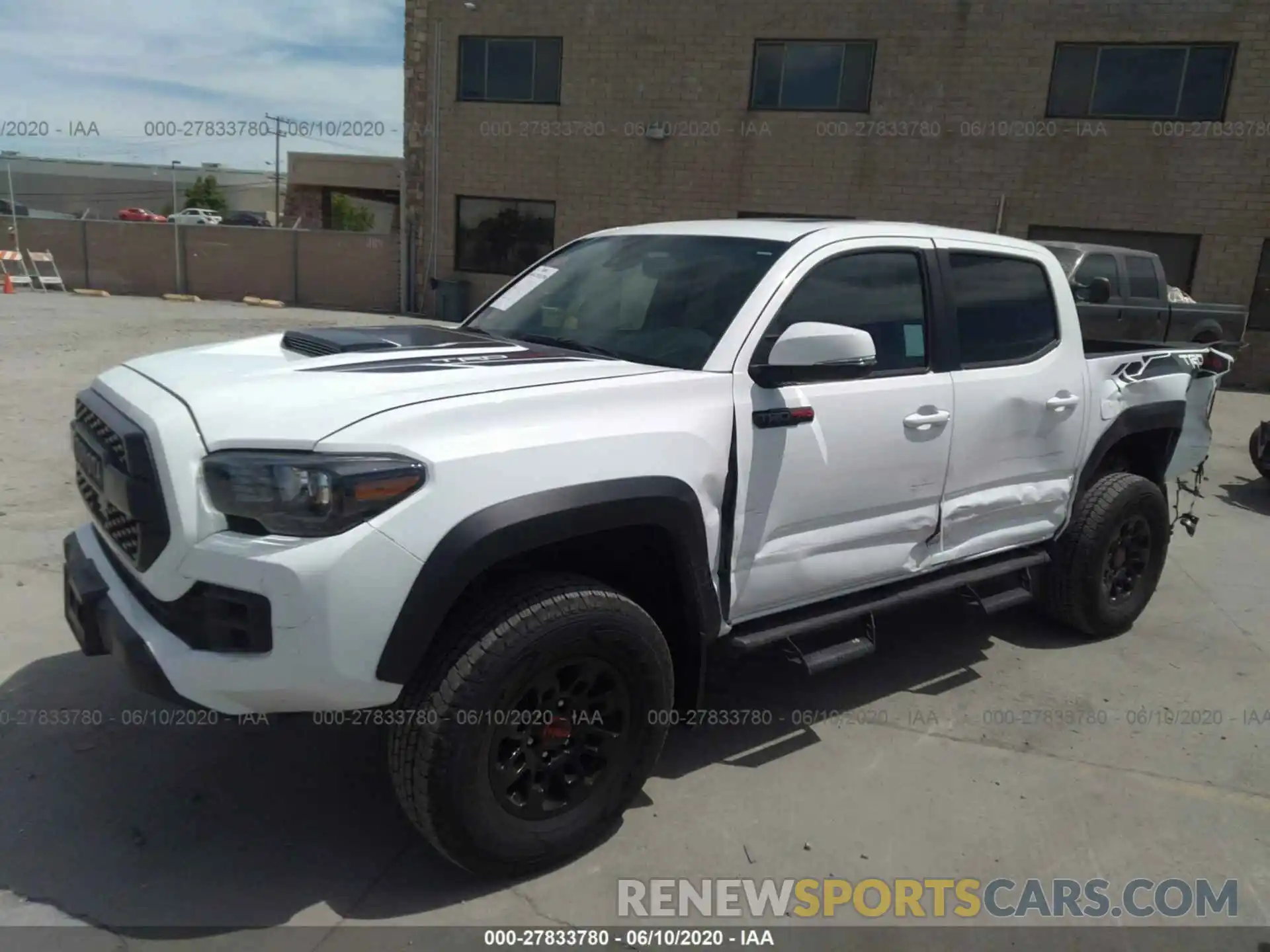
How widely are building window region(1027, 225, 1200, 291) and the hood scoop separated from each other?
15.7 metres

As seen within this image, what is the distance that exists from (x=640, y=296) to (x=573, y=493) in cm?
124

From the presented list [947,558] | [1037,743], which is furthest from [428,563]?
[1037,743]

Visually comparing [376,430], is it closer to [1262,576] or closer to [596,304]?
[596,304]

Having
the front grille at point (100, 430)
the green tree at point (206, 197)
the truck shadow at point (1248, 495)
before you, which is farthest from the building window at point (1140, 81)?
the green tree at point (206, 197)

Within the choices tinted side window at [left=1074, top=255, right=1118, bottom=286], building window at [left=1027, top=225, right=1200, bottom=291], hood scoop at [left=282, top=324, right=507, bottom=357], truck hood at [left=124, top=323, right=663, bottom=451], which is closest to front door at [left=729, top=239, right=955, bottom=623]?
truck hood at [left=124, top=323, right=663, bottom=451]

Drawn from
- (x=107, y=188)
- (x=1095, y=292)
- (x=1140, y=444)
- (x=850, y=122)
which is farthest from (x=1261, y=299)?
(x=107, y=188)

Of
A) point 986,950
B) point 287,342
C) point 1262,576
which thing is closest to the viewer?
point 986,950

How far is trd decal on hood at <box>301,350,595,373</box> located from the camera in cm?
283

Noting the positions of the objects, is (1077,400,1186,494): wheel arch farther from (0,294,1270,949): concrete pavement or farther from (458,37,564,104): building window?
(458,37,564,104): building window

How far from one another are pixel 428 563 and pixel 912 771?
2111 millimetres

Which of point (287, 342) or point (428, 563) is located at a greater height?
point (287, 342)

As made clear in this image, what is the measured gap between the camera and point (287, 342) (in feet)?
10.9

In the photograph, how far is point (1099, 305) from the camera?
36.7 feet

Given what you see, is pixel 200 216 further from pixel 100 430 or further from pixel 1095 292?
pixel 100 430
